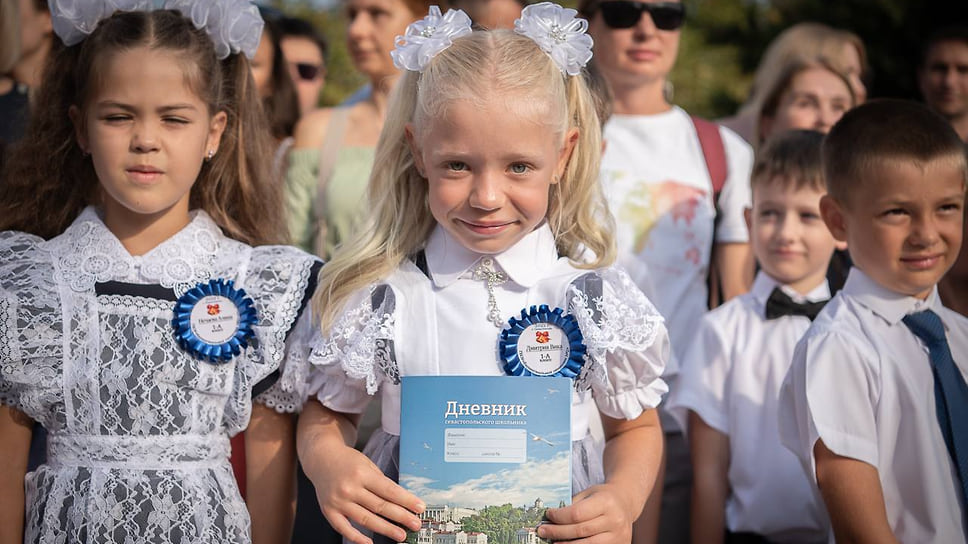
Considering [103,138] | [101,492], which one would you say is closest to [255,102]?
[103,138]

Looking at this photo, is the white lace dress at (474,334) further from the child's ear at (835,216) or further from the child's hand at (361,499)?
the child's ear at (835,216)

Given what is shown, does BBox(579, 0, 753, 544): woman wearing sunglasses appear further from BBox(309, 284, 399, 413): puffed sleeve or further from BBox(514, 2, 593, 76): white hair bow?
BBox(309, 284, 399, 413): puffed sleeve

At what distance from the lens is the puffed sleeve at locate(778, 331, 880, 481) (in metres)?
3.00

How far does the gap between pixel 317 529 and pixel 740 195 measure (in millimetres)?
2240

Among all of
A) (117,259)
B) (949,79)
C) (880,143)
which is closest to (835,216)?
(880,143)

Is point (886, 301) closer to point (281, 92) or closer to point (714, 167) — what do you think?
point (714, 167)

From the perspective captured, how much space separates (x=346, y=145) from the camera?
4.68 m

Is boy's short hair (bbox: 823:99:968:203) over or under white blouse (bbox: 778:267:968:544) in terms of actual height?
over

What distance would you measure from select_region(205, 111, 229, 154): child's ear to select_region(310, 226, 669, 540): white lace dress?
2.47 ft

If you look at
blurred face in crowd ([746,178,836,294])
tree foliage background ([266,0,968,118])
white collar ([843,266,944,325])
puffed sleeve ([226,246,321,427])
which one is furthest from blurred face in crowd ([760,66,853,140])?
tree foliage background ([266,0,968,118])

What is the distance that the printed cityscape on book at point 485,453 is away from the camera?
8.23 ft

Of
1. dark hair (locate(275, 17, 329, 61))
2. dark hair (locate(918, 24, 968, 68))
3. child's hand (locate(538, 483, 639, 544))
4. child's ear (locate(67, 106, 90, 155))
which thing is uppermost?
dark hair (locate(275, 17, 329, 61))

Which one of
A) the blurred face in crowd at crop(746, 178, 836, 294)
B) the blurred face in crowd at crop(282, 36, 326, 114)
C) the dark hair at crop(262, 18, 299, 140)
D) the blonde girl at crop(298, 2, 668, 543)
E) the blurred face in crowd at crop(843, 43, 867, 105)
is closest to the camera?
the blonde girl at crop(298, 2, 668, 543)

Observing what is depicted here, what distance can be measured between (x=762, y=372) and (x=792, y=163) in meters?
0.82
